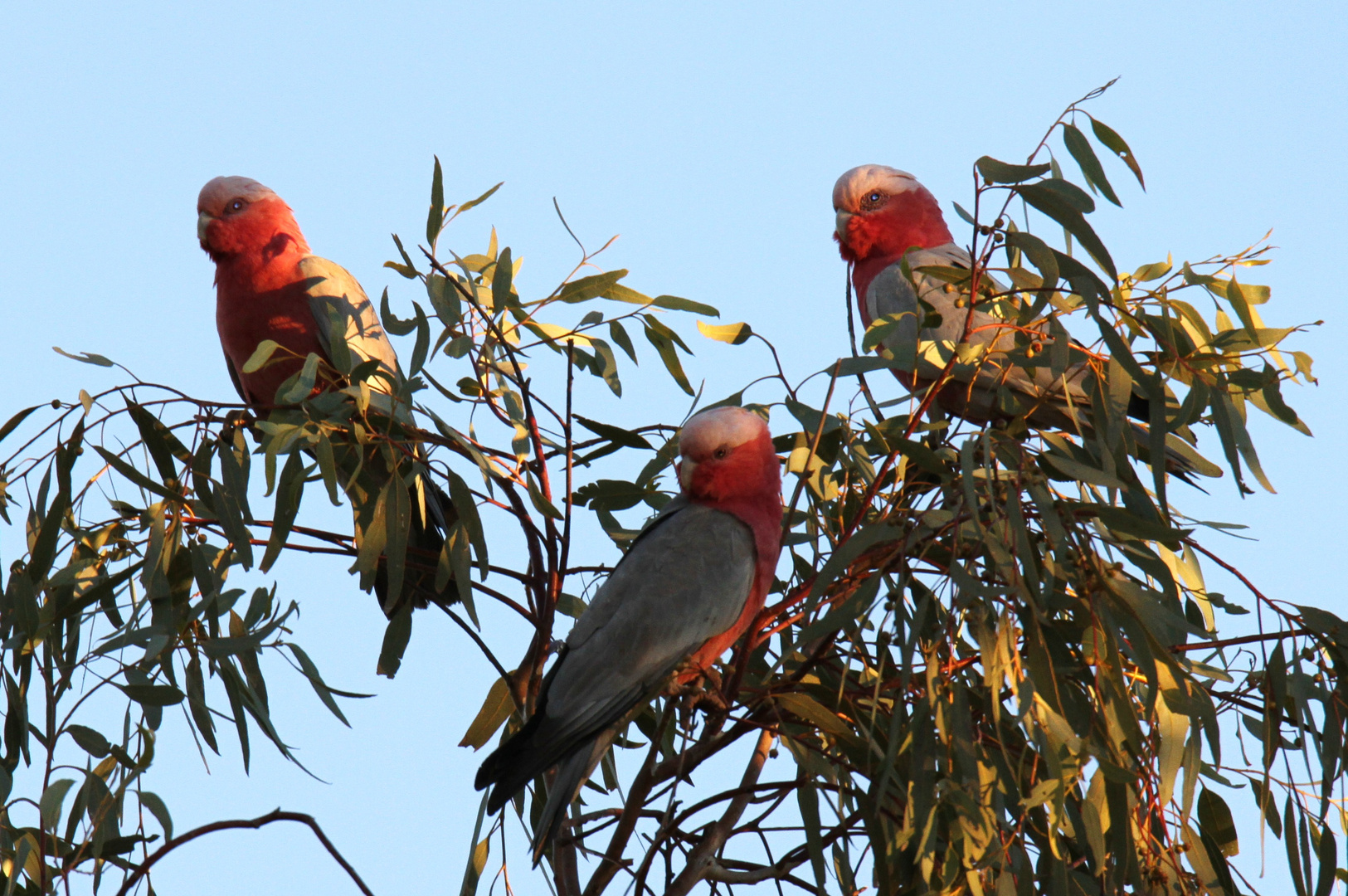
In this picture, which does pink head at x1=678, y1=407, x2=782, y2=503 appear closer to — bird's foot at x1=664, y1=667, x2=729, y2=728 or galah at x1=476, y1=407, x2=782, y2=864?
galah at x1=476, y1=407, x2=782, y2=864

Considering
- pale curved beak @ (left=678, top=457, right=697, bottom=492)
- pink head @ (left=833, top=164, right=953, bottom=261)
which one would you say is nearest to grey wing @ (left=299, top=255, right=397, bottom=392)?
pale curved beak @ (left=678, top=457, right=697, bottom=492)

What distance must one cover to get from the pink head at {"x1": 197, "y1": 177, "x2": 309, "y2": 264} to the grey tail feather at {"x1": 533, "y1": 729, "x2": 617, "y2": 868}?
72.6 inches

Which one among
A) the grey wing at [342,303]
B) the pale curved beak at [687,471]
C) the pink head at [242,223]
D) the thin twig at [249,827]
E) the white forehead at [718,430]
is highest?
the pink head at [242,223]

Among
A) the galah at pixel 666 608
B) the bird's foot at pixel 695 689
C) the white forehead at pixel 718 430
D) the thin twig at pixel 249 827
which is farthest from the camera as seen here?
the white forehead at pixel 718 430

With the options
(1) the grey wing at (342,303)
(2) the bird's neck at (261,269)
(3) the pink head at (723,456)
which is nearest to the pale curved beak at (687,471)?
(3) the pink head at (723,456)

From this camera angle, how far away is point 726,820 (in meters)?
2.04

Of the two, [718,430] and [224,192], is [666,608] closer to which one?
[718,430]

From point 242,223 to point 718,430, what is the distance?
5.66 ft

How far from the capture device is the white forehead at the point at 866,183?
11.4ft

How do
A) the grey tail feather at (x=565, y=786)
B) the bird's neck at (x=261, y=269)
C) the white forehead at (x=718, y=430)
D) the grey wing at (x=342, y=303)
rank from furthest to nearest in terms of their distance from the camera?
the bird's neck at (x=261, y=269) < the grey wing at (x=342, y=303) < the white forehead at (x=718, y=430) < the grey tail feather at (x=565, y=786)

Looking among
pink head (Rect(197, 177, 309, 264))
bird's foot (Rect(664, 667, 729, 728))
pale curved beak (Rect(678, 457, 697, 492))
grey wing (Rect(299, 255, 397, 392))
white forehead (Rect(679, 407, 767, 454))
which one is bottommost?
bird's foot (Rect(664, 667, 729, 728))

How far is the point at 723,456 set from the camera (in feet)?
8.10

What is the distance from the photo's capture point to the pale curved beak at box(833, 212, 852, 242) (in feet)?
11.4

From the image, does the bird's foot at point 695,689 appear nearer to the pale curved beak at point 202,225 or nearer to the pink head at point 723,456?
the pink head at point 723,456
